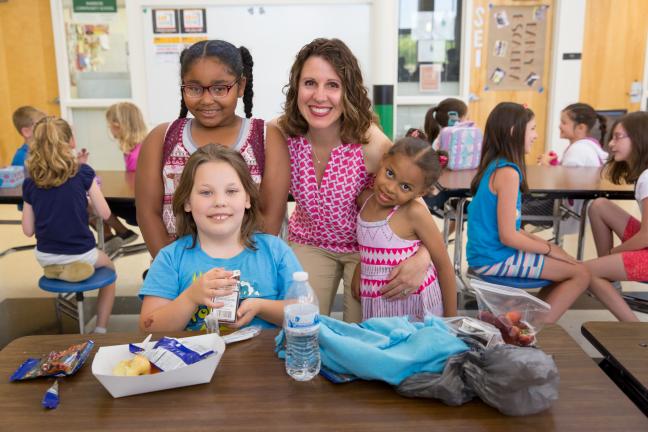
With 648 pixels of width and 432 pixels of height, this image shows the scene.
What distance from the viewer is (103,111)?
6.57 m

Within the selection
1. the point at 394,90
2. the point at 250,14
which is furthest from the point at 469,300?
the point at 250,14

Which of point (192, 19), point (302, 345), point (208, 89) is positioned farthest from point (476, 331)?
point (192, 19)

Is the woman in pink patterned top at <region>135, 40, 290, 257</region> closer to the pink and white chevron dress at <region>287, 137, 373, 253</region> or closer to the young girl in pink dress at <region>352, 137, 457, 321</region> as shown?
the pink and white chevron dress at <region>287, 137, 373, 253</region>

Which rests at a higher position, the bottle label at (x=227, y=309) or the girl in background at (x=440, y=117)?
the girl in background at (x=440, y=117)

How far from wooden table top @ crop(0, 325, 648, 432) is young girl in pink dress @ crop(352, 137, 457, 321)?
742 mm

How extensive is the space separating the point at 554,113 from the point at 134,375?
258 inches

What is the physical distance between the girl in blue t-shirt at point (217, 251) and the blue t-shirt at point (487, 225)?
1258mm

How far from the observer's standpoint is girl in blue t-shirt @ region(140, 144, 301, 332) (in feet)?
4.44

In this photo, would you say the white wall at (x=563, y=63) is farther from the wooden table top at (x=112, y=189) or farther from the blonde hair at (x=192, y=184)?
the blonde hair at (x=192, y=184)

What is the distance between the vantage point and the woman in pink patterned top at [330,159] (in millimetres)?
1769

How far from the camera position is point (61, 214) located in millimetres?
2547

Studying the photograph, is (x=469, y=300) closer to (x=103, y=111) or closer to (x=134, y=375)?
(x=134, y=375)

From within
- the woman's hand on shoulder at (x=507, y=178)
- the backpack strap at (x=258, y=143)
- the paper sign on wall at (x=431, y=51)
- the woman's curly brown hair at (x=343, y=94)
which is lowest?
the woman's hand on shoulder at (x=507, y=178)

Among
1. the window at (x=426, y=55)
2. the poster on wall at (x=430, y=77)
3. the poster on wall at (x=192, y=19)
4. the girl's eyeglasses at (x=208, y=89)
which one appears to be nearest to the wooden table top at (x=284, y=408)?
the girl's eyeglasses at (x=208, y=89)
